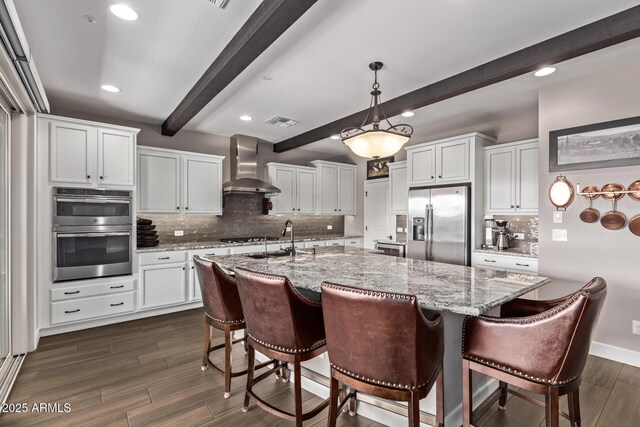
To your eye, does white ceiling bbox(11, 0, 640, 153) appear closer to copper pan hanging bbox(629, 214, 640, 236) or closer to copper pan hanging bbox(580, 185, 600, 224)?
copper pan hanging bbox(580, 185, 600, 224)

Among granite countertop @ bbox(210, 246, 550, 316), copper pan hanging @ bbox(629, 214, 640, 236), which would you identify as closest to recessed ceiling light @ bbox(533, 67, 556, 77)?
copper pan hanging @ bbox(629, 214, 640, 236)

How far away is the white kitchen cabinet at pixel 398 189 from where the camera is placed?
547 cm

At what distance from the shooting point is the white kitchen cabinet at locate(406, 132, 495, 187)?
4297 millimetres

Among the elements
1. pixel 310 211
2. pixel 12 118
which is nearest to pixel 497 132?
pixel 310 211

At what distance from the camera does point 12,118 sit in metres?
2.88

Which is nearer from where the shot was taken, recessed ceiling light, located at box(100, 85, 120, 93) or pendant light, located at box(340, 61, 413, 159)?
pendant light, located at box(340, 61, 413, 159)

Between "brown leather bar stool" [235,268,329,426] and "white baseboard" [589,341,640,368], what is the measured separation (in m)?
2.84

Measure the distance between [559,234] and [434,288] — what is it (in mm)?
2256

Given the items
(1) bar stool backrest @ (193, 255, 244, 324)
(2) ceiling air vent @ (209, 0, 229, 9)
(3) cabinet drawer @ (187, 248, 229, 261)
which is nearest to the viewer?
(2) ceiling air vent @ (209, 0, 229, 9)

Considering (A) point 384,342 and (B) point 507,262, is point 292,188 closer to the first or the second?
(B) point 507,262

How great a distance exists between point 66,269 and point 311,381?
3.04m

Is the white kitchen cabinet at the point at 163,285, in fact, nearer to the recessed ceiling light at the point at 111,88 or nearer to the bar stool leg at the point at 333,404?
the recessed ceiling light at the point at 111,88

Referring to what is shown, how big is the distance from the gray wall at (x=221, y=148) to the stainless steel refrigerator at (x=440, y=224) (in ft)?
6.73

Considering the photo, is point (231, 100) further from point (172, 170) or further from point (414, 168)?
point (414, 168)
